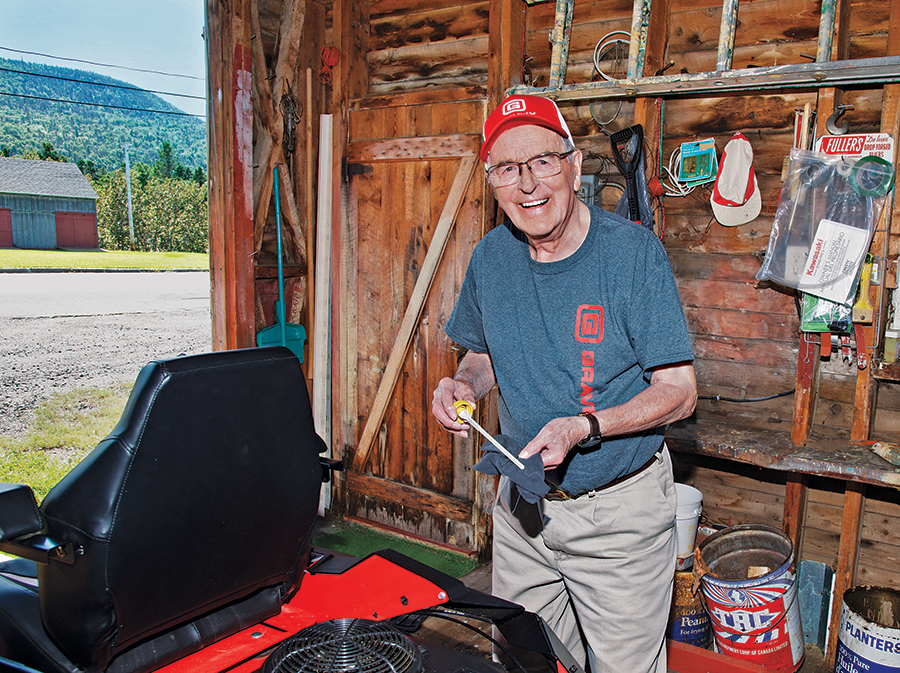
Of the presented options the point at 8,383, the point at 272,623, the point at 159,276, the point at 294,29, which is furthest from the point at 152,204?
the point at 272,623

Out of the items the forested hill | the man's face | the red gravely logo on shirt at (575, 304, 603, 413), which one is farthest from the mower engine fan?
the forested hill

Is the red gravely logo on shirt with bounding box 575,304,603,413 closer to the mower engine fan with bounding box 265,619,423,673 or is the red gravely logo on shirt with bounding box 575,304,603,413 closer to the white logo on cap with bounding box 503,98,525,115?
the white logo on cap with bounding box 503,98,525,115

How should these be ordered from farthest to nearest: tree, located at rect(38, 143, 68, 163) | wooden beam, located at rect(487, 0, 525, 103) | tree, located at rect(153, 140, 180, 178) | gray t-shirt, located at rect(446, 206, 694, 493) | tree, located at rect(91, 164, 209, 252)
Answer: tree, located at rect(153, 140, 180, 178), tree, located at rect(38, 143, 68, 163), tree, located at rect(91, 164, 209, 252), wooden beam, located at rect(487, 0, 525, 103), gray t-shirt, located at rect(446, 206, 694, 493)

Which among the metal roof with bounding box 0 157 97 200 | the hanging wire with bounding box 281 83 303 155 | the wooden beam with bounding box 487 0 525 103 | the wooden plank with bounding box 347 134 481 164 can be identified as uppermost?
the metal roof with bounding box 0 157 97 200

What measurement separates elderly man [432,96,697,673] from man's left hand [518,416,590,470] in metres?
0.08

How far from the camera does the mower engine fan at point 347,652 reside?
1260 millimetres

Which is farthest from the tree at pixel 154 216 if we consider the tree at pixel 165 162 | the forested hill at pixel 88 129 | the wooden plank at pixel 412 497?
the wooden plank at pixel 412 497

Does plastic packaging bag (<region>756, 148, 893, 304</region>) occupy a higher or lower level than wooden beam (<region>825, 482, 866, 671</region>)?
higher

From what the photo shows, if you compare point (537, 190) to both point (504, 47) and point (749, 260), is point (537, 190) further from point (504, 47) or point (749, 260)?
point (504, 47)

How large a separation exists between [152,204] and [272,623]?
49.5m

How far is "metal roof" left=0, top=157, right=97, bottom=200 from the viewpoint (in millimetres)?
45781

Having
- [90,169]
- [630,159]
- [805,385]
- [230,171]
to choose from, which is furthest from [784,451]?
[90,169]

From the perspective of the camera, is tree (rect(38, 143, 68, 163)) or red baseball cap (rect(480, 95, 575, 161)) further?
tree (rect(38, 143, 68, 163))

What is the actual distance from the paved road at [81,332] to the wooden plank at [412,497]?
4358mm
